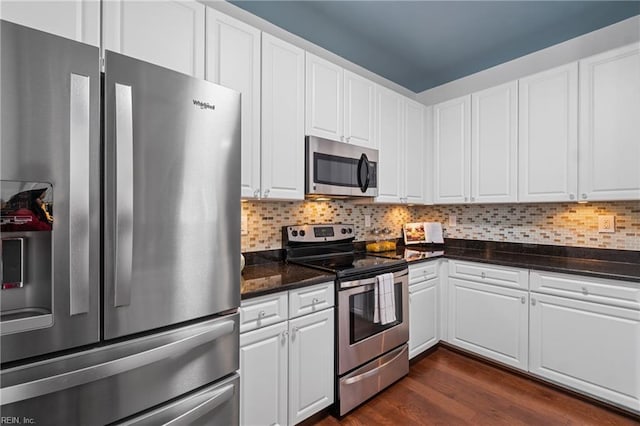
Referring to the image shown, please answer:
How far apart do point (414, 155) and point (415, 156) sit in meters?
0.02

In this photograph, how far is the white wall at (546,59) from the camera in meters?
2.39

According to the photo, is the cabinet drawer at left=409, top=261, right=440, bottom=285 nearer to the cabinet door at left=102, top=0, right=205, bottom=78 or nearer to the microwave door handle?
the microwave door handle

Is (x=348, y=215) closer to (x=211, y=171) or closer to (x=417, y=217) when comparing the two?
(x=417, y=217)

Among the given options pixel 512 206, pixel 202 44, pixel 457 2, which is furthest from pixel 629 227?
pixel 202 44

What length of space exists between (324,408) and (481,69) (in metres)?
3.37

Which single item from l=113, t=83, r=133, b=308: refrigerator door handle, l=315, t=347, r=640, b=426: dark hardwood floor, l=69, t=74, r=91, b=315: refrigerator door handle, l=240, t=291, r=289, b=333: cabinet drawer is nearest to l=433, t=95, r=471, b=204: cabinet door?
l=315, t=347, r=640, b=426: dark hardwood floor

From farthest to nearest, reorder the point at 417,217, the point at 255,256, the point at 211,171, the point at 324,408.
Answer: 1. the point at 417,217
2. the point at 255,256
3. the point at 324,408
4. the point at 211,171

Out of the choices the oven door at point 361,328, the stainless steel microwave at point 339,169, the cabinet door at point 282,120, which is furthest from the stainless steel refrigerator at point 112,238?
the stainless steel microwave at point 339,169

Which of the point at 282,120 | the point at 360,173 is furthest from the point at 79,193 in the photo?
the point at 360,173

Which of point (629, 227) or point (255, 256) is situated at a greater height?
point (629, 227)

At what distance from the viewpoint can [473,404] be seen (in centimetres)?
210

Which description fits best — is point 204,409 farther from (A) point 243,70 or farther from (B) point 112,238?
(A) point 243,70

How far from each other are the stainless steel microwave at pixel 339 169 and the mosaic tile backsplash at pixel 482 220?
0.37 meters

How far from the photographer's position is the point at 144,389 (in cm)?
109
